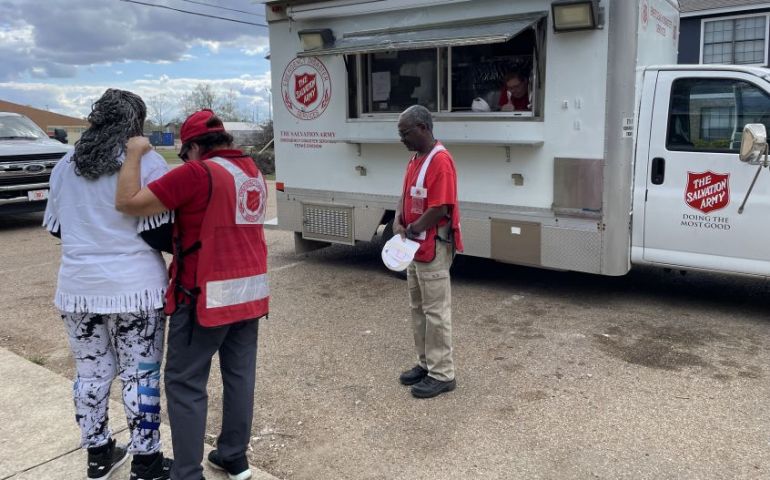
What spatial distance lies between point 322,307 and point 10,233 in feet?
23.3

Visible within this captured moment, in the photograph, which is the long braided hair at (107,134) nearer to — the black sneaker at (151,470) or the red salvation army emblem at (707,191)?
the black sneaker at (151,470)

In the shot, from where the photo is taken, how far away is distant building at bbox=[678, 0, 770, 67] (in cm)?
1770

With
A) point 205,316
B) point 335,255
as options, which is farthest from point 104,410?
point 335,255

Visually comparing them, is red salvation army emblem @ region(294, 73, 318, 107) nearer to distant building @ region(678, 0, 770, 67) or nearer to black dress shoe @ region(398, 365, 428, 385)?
black dress shoe @ region(398, 365, 428, 385)

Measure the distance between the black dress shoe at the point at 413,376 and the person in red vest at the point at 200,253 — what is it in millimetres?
1594

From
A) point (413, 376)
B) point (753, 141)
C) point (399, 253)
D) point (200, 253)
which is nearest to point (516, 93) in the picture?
point (753, 141)

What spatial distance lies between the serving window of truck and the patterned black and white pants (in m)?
3.89

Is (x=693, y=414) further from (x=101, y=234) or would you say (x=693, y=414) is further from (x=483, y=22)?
(x=483, y=22)

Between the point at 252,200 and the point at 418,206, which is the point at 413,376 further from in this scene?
the point at 252,200

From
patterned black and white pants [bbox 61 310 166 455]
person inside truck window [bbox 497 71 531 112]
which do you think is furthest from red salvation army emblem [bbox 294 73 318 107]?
patterned black and white pants [bbox 61 310 166 455]

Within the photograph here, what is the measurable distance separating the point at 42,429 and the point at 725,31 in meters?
19.4

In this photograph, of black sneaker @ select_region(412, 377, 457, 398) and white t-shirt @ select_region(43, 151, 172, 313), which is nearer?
white t-shirt @ select_region(43, 151, 172, 313)

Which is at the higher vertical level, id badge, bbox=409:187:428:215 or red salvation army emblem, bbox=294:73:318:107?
red salvation army emblem, bbox=294:73:318:107

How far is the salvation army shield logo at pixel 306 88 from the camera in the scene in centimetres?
735
